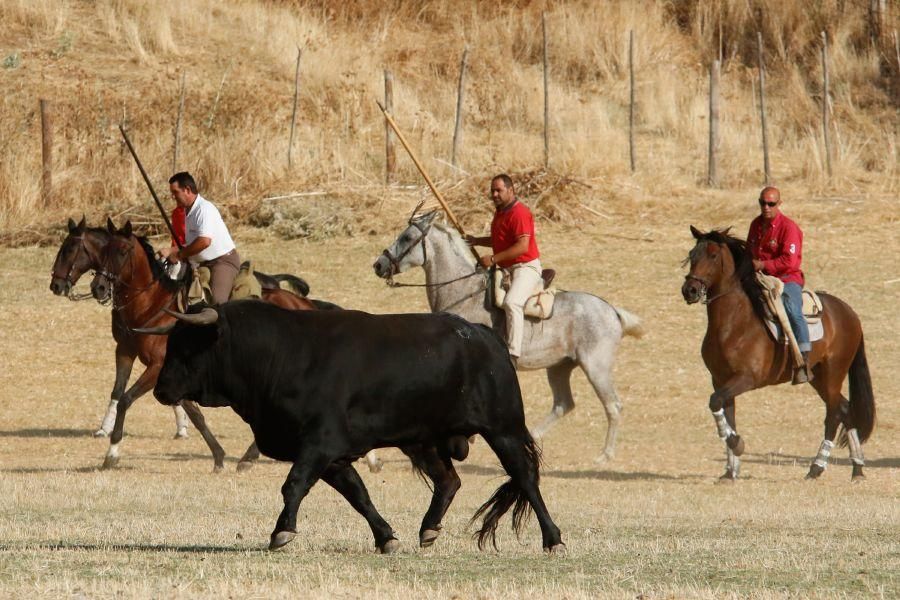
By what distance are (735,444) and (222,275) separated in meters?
4.63

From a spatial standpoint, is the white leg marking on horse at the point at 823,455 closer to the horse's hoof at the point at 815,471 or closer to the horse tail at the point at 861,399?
the horse's hoof at the point at 815,471

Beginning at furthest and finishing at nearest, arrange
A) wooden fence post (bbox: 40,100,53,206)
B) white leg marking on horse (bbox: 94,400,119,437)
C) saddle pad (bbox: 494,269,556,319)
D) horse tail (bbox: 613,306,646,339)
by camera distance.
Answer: wooden fence post (bbox: 40,100,53,206), white leg marking on horse (bbox: 94,400,119,437), horse tail (bbox: 613,306,646,339), saddle pad (bbox: 494,269,556,319)

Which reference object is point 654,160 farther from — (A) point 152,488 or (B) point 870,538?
(B) point 870,538

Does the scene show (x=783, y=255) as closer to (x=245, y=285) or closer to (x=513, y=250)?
(x=513, y=250)

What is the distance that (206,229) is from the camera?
14617 mm

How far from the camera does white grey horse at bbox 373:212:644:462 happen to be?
16.0 m

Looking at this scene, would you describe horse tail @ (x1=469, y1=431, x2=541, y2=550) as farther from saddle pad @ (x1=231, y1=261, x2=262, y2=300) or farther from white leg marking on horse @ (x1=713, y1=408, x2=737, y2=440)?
saddle pad @ (x1=231, y1=261, x2=262, y2=300)

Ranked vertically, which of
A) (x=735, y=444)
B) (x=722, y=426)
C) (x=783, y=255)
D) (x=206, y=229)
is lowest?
(x=735, y=444)

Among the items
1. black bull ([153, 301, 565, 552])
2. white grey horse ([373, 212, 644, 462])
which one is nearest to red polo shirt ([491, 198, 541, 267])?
white grey horse ([373, 212, 644, 462])

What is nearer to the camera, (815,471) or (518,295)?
(815,471)

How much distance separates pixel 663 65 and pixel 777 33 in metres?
3.00

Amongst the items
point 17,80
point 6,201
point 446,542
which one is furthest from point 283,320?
point 17,80

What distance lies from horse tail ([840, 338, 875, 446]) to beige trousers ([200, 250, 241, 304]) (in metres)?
5.73

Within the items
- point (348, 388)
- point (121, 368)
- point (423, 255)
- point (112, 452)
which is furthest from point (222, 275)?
point (348, 388)
